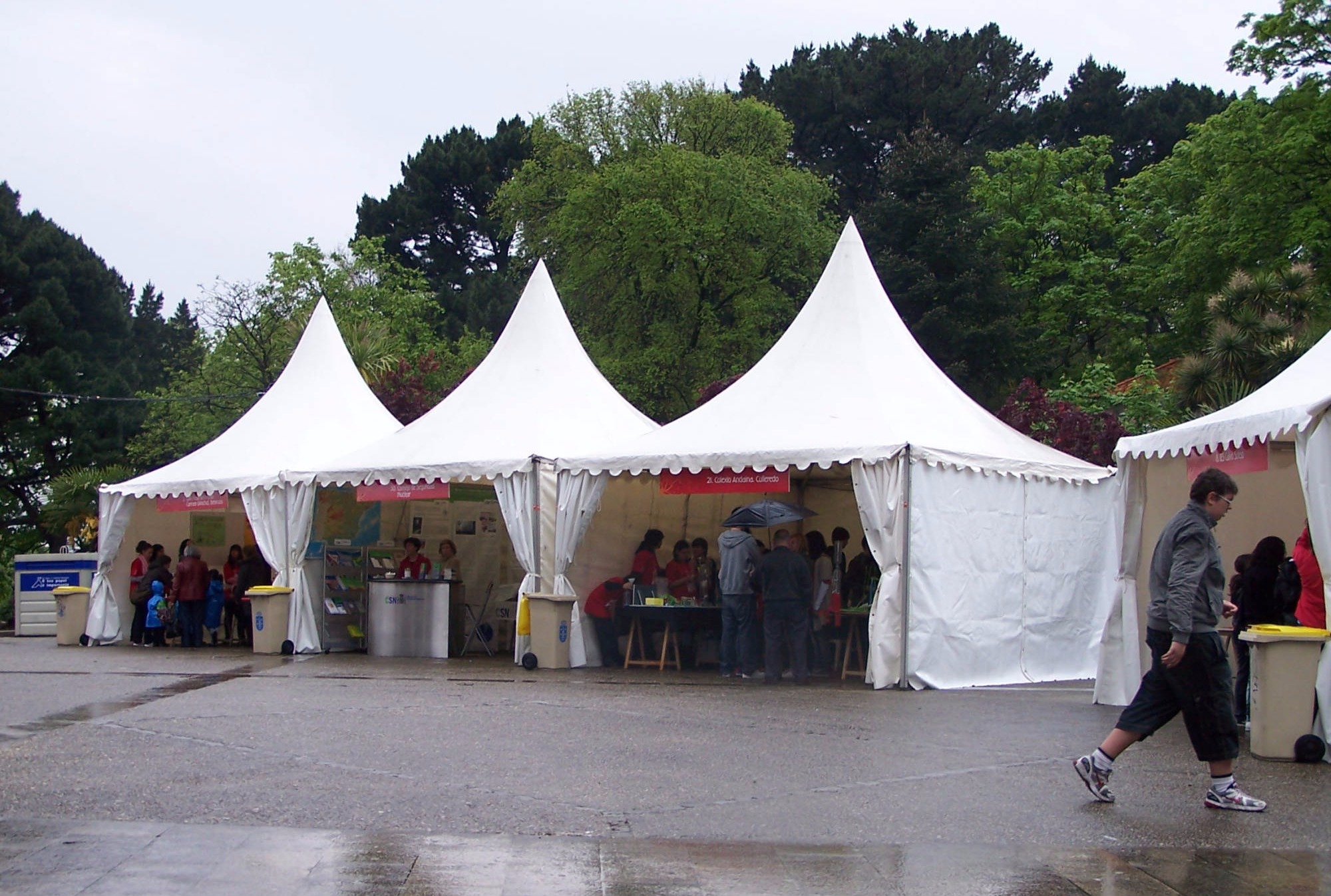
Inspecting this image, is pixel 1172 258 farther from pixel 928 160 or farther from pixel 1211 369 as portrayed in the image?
pixel 1211 369

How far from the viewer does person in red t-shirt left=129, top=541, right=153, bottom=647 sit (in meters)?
21.7

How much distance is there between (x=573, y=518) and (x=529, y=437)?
181 centimetres

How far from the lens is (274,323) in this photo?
147 ft

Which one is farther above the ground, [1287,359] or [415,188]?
[415,188]

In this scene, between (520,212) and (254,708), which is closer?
(254,708)

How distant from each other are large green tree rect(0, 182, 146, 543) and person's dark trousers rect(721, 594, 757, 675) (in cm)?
3336

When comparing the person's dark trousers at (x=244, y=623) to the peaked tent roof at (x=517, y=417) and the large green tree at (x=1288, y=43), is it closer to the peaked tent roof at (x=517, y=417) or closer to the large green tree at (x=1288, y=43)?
the peaked tent roof at (x=517, y=417)

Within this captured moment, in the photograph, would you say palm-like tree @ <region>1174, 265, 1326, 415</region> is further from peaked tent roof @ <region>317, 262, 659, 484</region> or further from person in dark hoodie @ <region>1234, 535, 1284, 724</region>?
person in dark hoodie @ <region>1234, 535, 1284, 724</region>

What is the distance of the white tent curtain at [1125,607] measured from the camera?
42.3 ft

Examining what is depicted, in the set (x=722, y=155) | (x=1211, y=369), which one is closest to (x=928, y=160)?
(x=722, y=155)

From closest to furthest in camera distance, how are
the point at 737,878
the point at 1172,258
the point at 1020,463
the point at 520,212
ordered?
the point at 737,878
the point at 1020,463
the point at 1172,258
the point at 520,212

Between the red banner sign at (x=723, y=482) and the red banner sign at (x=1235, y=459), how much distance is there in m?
4.42

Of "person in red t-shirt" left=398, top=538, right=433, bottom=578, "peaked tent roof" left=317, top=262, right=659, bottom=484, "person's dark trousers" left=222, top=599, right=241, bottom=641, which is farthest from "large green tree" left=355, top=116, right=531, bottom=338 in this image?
"person in red t-shirt" left=398, top=538, right=433, bottom=578

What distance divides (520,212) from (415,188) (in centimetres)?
1615
